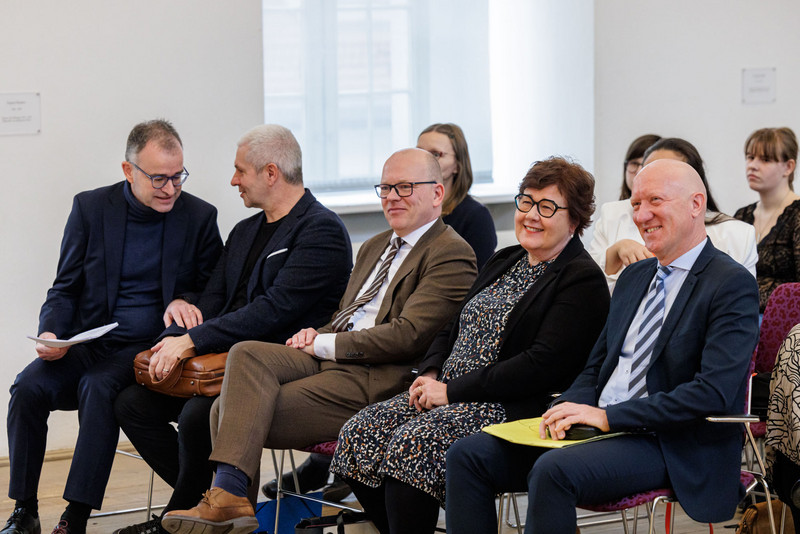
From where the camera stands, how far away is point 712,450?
236cm

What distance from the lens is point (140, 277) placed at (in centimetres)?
371

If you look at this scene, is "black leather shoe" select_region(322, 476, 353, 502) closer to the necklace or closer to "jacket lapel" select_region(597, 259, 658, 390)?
"jacket lapel" select_region(597, 259, 658, 390)

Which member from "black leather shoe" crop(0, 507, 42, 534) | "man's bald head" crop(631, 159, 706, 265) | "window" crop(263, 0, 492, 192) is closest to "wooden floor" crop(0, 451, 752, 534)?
"black leather shoe" crop(0, 507, 42, 534)

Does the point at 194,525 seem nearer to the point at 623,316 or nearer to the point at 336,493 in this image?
the point at 336,493

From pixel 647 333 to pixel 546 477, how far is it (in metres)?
0.50

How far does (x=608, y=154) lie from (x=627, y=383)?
328 centimetres

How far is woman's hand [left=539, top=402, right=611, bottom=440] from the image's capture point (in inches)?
92.7

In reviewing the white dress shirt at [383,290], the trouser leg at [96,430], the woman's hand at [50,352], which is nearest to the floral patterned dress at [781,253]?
the white dress shirt at [383,290]

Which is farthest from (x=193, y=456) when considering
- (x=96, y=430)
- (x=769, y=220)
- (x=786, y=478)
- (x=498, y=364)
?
(x=769, y=220)

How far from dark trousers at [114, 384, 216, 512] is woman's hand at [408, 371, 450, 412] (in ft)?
2.57

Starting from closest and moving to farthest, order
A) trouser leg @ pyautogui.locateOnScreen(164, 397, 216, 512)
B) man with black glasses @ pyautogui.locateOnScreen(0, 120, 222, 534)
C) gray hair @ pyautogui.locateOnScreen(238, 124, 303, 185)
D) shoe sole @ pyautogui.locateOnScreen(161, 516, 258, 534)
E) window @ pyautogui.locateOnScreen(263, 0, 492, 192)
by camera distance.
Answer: shoe sole @ pyautogui.locateOnScreen(161, 516, 258, 534)
trouser leg @ pyautogui.locateOnScreen(164, 397, 216, 512)
man with black glasses @ pyautogui.locateOnScreen(0, 120, 222, 534)
gray hair @ pyautogui.locateOnScreen(238, 124, 303, 185)
window @ pyautogui.locateOnScreen(263, 0, 492, 192)

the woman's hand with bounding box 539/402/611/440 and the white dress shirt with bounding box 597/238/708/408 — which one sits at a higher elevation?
the white dress shirt with bounding box 597/238/708/408

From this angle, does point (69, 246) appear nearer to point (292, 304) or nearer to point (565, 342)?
point (292, 304)

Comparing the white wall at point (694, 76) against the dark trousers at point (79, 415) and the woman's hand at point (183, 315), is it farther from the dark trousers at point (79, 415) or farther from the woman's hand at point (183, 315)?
the dark trousers at point (79, 415)
